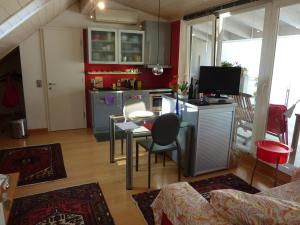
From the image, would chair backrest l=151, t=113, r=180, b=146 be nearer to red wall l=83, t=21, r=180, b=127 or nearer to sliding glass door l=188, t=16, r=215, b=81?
sliding glass door l=188, t=16, r=215, b=81

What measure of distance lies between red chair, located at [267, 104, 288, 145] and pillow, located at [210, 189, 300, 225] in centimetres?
225

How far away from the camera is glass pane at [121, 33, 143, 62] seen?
15.7 ft

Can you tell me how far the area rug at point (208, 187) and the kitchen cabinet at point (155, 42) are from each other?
2881 millimetres

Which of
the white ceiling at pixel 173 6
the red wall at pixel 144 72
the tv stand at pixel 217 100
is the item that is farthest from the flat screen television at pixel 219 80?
the red wall at pixel 144 72

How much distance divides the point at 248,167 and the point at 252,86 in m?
1.22

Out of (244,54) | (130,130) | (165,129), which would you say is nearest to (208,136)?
(165,129)

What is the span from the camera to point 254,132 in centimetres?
347

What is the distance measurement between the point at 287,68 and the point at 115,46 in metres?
3.09

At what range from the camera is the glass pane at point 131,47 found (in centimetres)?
479

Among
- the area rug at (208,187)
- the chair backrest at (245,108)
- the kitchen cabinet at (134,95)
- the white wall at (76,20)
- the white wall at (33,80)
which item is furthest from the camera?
the kitchen cabinet at (134,95)

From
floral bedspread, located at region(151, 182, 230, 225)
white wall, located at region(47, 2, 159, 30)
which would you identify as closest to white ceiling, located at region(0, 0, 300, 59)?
white wall, located at region(47, 2, 159, 30)

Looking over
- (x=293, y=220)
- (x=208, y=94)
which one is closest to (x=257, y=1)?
(x=208, y=94)

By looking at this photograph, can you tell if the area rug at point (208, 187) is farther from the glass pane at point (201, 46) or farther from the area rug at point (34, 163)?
the glass pane at point (201, 46)

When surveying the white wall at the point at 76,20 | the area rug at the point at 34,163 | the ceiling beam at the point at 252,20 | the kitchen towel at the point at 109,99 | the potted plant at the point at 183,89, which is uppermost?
the white wall at the point at 76,20
